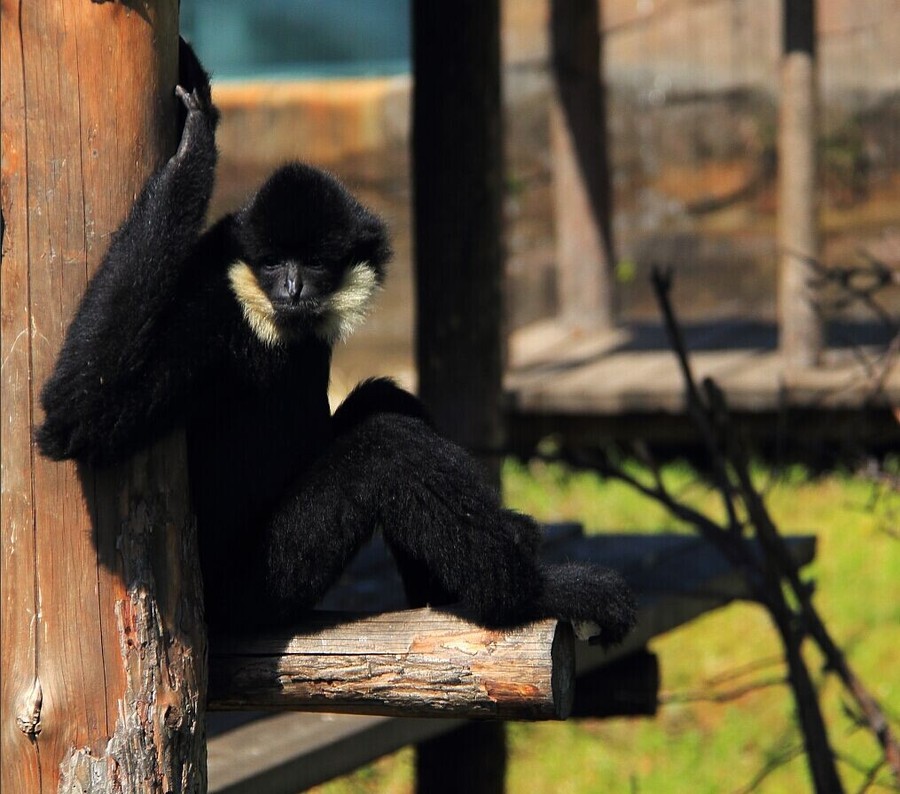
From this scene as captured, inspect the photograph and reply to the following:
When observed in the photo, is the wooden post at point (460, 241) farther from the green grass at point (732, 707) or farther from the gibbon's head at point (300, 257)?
the gibbon's head at point (300, 257)

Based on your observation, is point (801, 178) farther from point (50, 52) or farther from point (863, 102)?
point (50, 52)

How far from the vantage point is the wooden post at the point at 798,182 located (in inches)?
276

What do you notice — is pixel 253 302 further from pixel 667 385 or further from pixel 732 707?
pixel 667 385

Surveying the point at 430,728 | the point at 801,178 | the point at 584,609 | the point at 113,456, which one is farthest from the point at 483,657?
the point at 801,178

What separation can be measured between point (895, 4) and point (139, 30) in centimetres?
914

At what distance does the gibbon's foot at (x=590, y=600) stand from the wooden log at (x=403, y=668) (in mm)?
50

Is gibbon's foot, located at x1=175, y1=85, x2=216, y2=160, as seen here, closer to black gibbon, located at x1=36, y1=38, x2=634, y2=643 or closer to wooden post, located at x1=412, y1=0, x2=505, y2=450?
black gibbon, located at x1=36, y1=38, x2=634, y2=643

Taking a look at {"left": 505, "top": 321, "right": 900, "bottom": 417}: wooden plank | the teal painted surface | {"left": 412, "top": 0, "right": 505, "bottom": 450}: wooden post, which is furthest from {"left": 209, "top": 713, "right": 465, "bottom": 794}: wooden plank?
the teal painted surface

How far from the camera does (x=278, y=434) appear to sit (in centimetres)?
331

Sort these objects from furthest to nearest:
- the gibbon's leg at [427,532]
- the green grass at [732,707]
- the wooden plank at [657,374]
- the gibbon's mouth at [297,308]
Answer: the wooden plank at [657,374] < the green grass at [732,707] < the gibbon's mouth at [297,308] < the gibbon's leg at [427,532]

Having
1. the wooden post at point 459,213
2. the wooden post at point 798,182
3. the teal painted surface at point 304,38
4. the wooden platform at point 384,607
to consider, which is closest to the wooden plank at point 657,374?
the wooden post at point 798,182

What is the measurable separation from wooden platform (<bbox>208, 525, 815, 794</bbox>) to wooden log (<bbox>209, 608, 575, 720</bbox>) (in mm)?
530

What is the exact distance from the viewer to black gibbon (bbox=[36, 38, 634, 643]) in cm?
282

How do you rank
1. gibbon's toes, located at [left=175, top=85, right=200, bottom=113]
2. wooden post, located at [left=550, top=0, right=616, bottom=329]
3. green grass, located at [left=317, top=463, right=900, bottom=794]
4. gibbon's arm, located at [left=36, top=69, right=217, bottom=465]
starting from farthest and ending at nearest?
wooden post, located at [left=550, top=0, right=616, bottom=329] → green grass, located at [left=317, top=463, right=900, bottom=794] → gibbon's toes, located at [left=175, top=85, right=200, bottom=113] → gibbon's arm, located at [left=36, top=69, right=217, bottom=465]
